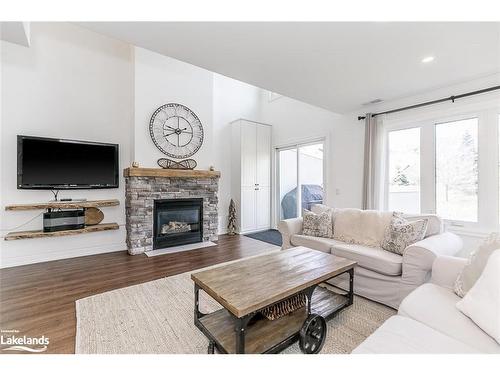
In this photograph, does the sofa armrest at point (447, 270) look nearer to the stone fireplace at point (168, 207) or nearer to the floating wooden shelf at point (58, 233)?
the stone fireplace at point (168, 207)

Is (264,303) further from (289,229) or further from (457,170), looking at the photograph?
(457,170)

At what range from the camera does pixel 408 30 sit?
5.99ft

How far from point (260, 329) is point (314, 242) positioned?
1.43 m

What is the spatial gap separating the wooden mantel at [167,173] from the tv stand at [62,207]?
57 centimetres

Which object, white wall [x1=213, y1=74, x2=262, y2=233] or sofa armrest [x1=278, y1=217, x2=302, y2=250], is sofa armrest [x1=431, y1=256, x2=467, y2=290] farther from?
white wall [x1=213, y1=74, x2=262, y2=233]

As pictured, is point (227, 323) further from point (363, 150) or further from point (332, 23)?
point (363, 150)

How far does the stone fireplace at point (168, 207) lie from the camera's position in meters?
3.62

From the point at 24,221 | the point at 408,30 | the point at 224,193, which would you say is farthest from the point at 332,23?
the point at 24,221

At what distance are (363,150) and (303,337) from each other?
10.8ft

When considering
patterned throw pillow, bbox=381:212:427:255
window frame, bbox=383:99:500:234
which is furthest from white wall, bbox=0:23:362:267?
patterned throw pillow, bbox=381:212:427:255

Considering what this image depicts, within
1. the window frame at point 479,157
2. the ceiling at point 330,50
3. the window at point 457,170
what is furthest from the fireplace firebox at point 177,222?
the window at point 457,170

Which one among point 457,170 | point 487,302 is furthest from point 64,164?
point 457,170

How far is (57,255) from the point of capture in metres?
3.34

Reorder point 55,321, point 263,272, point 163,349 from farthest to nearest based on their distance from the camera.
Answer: point 55,321
point 263,272
point 163,349
